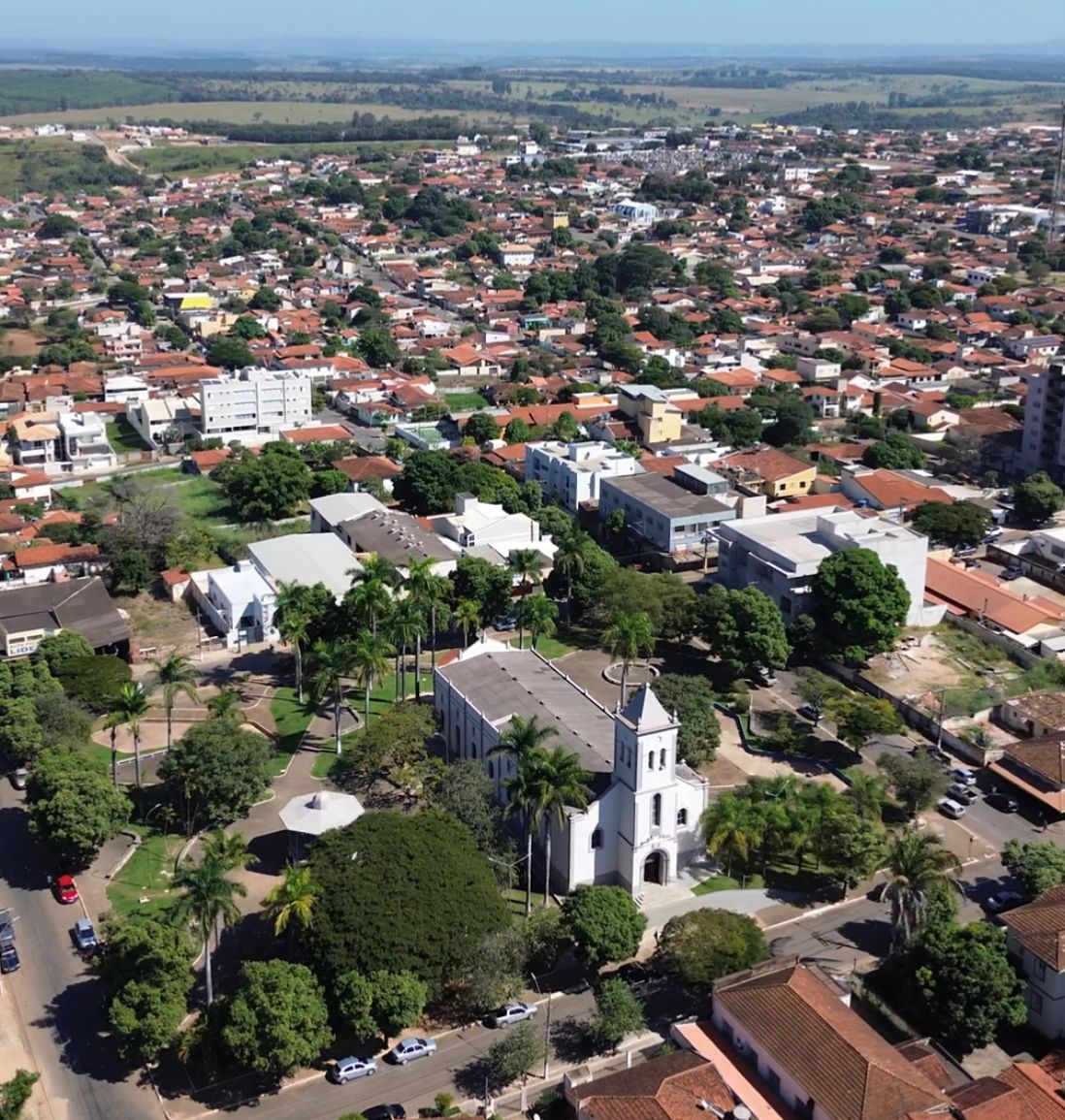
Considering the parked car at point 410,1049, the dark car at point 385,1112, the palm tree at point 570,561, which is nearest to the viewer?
the dark car at point 385,1112

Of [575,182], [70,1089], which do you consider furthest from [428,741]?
[575,182]

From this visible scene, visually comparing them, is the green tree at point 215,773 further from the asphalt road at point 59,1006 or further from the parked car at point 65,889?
the asphalt road at point 59,1006

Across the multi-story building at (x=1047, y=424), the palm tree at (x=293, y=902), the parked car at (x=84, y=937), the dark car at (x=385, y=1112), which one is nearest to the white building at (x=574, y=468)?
the multi-story building at (x=1047, y=424)

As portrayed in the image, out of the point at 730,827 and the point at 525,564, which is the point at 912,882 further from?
the point at 525,564

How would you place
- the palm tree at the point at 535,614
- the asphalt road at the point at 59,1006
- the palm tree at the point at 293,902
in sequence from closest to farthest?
1. the asphalt road at the point at 59,1006
2. the palm tree at the point at 293,902
3. the palm tree at the point at 535,614

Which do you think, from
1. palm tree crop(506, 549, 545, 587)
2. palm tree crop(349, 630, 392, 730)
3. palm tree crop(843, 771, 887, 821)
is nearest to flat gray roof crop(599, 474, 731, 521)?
palm tree crop(506, 549, 545, 587)

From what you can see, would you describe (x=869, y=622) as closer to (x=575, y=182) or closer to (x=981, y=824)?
(x=981, y=824)
